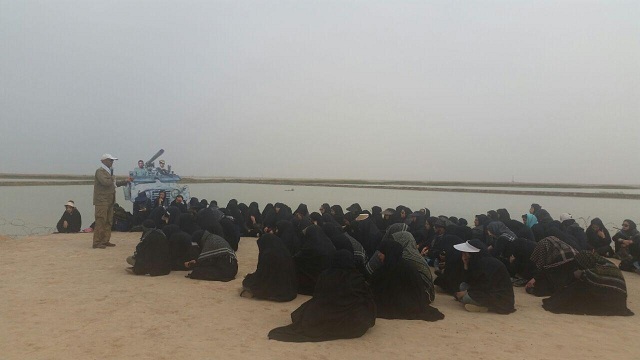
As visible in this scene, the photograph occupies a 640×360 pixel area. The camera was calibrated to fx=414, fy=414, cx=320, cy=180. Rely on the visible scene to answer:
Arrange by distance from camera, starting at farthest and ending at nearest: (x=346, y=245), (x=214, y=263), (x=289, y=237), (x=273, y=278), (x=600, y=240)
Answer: (x=600, y=240) < (x=289, y=237) < (x=214, y=263) < (x=346, y=245) < (x=273, y=278)

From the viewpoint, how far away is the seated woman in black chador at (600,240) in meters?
8.02

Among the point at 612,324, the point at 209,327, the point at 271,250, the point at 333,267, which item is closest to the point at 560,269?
the point at 612,324

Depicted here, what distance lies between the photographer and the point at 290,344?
342cm

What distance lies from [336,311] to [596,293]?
2.94 metres

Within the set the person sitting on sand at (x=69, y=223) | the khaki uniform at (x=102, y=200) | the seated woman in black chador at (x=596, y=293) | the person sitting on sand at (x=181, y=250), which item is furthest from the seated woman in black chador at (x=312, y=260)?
the person sitting on sand at (x=69, y=223)

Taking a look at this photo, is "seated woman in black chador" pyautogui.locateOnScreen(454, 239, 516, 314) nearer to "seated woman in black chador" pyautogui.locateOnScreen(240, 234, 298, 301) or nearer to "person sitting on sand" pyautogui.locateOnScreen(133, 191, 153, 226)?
"seated woman in black chador" pyautogui.locateOnScreen(240, 234, 298, 301)

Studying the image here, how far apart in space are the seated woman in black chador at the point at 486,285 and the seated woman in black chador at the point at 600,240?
189 inches

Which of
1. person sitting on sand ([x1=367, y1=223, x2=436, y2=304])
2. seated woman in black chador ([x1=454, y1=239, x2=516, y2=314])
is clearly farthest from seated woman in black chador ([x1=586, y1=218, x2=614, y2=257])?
person sitting on sand ([x1=367, y1=223, x2=436, y2=304])

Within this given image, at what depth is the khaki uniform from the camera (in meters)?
7.51

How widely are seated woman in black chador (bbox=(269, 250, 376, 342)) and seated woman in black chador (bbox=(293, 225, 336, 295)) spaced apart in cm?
141

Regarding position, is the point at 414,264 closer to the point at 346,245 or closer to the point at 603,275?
the point at 346,245

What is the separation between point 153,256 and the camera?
5.86 m

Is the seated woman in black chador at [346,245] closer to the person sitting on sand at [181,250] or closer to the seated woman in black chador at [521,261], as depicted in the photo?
→ the person sitting on sand at [181,250]

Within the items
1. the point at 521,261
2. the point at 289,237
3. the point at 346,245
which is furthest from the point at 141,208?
the point at 521,261
